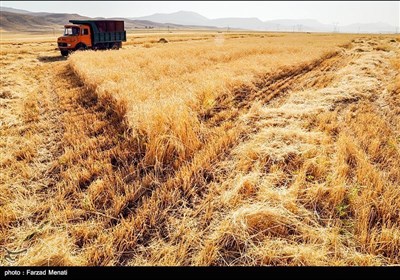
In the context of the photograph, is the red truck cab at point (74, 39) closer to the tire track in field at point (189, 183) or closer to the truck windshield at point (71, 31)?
the truck windshield at point (71, 31)

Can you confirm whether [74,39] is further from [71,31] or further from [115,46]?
[115,46]

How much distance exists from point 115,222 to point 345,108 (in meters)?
7.27

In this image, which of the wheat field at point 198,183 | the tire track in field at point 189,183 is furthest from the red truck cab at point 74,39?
the tire track in field at point 189,183

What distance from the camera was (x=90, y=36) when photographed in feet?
87.5

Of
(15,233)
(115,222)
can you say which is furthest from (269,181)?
(15,233)

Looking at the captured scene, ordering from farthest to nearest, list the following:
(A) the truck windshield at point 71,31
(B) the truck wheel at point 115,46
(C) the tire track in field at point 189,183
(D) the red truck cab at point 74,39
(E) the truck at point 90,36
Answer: (B) the truck wheel at point 115,46, (A) the truck windshield at point 71,31, (E) the truck at point 90,36, (D) the red truck cab at point 74,39, (C) the tire track in field at point 189,183

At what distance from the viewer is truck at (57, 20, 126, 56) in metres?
23.9

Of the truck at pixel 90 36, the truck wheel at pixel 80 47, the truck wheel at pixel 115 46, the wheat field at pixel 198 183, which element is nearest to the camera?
the wheat field at pixel 198 183

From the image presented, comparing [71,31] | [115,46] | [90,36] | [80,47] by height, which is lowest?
[80,47]

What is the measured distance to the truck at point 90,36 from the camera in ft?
78.5

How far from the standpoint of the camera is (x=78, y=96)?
9078 mm

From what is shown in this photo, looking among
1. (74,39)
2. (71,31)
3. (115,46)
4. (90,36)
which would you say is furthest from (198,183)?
(115,46)

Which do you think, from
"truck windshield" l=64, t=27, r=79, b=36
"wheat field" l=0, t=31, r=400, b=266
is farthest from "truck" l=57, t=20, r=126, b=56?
"wheat field" l=0, t=31, r=400, b=266

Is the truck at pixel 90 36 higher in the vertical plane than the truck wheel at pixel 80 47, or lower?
higher
